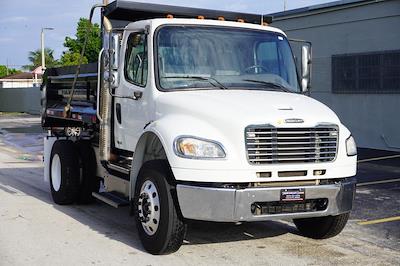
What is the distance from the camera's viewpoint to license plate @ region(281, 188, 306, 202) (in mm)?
5574

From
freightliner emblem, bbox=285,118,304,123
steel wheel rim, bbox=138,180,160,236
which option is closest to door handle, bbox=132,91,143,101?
steel wheel rim, bbox=138,180,160,236

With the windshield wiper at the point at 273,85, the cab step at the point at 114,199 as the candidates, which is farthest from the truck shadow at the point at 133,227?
the windshield wiper at the point at 273,85

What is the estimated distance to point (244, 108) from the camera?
18.8 feet

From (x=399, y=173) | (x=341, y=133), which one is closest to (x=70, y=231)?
(x=341, y=133)

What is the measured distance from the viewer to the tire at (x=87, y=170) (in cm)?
845

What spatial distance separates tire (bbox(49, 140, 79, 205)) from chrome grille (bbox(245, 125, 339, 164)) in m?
3.78

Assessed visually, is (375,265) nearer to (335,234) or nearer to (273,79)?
(335,234)

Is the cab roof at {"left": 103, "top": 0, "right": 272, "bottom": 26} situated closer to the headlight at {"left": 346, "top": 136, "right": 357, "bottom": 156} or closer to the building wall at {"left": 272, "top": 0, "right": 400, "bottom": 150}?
the headlight at {"left": 346, "top": 136, "right": 357, "bottom": 156}

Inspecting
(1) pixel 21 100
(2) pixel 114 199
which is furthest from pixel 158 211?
(1) pixel 21 100

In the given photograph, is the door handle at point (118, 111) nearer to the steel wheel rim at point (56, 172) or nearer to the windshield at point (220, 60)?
the windshield at point (220, 60)

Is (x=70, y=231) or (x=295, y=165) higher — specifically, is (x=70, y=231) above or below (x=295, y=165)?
below

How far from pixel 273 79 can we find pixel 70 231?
3094 millimetres

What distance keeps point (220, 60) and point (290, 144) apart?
1.47m

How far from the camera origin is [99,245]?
6.38 metres
